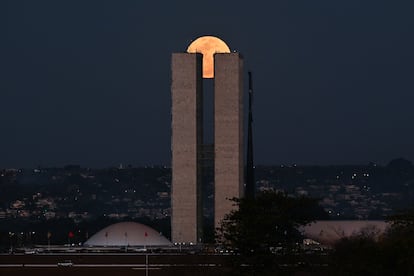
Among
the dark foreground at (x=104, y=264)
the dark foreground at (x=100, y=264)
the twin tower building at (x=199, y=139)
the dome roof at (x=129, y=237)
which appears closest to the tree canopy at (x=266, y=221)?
the dark foreground at (x=104, y=264)

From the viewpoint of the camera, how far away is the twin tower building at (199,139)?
116250mm

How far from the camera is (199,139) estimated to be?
118125mm

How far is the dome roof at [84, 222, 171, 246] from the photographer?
11956 centimetres

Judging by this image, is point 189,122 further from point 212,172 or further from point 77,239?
point 77,239

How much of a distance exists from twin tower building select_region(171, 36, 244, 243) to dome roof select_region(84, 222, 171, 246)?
2.00 meters

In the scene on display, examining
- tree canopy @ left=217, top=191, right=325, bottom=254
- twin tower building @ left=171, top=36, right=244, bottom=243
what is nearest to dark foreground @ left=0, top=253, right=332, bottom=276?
twin tower building @ left=171, top=36, right=244, bottom=243

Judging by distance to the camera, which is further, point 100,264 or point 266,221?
point 100,264

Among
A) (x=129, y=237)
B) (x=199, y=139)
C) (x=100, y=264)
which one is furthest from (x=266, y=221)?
(x=129, y=237)

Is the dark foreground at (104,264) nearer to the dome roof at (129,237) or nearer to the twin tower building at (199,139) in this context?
the dome roof at (129,237)

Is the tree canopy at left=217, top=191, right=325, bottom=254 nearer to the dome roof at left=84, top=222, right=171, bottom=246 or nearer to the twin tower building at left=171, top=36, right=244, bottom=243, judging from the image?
the twin tower building at left=171, top=36, right=244, bottom=243

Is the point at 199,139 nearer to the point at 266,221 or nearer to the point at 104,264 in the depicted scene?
the point at 104,264

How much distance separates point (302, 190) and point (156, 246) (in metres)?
76.1

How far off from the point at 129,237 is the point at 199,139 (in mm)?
8786

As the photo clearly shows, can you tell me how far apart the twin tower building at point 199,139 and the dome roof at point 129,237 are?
2.00 metres
